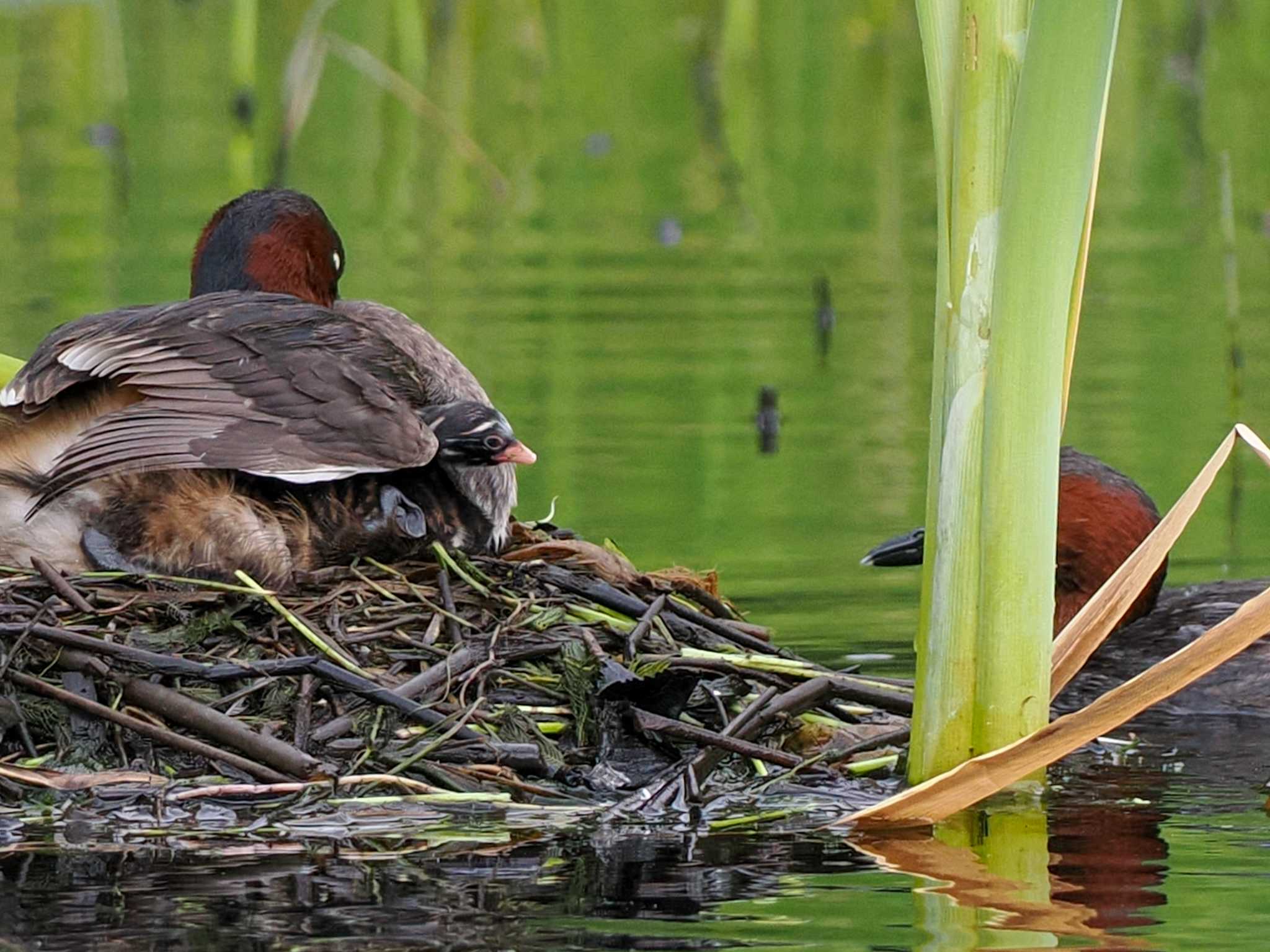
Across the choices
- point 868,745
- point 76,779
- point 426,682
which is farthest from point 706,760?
point 76,779

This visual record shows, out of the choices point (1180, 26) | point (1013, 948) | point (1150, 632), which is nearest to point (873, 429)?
point (1150, 632)

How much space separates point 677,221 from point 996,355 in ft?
35.3

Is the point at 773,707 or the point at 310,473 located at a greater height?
the point at 310,473

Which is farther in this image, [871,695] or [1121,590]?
[871,695]

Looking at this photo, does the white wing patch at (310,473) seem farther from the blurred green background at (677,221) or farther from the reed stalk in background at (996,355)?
the blurred green background at (677,221)

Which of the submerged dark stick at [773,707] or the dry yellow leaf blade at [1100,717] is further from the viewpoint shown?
the submerged dark stick at [773,707]

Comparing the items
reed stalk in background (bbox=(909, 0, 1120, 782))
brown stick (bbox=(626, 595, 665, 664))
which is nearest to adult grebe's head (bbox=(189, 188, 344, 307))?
brown stick (bbox=(626, 595, 665, 664))

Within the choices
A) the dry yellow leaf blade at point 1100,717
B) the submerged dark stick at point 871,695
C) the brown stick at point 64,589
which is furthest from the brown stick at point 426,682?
the dry yellow leaf blade at point 1100,717

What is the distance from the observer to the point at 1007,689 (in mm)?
4582

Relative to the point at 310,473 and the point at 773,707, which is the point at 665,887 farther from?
the point at 310,473

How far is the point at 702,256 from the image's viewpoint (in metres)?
14.2

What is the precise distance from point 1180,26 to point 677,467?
45.7ft

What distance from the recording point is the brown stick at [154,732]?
191 inches

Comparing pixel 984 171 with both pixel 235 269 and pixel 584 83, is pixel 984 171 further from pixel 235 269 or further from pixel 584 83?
pixel 584 83
